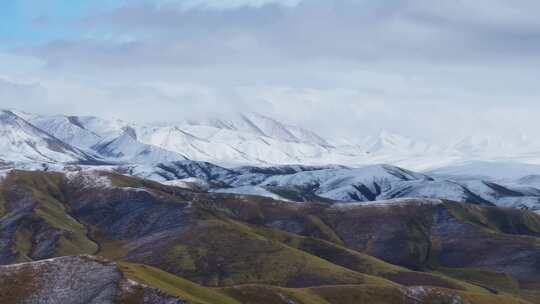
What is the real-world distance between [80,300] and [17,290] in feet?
45.0

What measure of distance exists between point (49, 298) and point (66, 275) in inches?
364

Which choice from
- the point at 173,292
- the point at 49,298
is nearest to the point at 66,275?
the point at 49,298

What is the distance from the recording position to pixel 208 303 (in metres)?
198

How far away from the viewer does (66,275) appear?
200 m

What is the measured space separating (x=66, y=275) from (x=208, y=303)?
1210 inches

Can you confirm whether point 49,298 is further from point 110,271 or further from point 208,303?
point 208,303

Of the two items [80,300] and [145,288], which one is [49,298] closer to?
[80,300]

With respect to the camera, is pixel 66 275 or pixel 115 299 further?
pixel 66 275

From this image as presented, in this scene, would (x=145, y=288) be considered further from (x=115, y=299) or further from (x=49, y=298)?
(x=49, y=298)

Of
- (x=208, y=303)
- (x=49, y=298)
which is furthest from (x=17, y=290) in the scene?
(x=208, y=303)

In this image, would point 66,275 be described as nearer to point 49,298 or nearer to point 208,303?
point 49,298

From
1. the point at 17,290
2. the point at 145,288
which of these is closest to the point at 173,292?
the point at 145,288

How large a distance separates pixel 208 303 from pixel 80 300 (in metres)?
26.6

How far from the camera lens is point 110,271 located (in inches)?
7810
